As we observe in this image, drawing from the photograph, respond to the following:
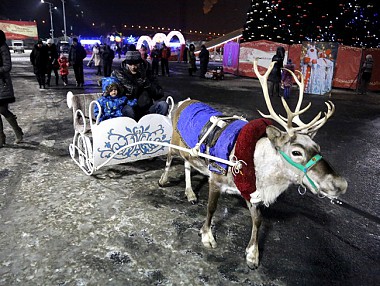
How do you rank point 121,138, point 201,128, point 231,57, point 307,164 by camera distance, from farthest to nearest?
point 231,57, point 121,138, point 201,128, point 307,164

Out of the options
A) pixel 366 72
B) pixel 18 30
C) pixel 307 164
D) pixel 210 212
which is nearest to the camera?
pixel 307 164

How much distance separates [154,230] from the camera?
3475 mm

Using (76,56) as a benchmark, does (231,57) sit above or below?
above

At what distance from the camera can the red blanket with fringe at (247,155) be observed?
2795mm

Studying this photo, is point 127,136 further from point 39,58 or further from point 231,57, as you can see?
point 231,57

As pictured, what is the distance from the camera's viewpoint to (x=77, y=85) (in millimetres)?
13578

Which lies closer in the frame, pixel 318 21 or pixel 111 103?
pixel 111 103

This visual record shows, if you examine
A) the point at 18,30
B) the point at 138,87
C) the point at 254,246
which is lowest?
the point at 254,246

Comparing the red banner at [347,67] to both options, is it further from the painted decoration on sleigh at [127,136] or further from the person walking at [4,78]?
the person walking at [4,78]

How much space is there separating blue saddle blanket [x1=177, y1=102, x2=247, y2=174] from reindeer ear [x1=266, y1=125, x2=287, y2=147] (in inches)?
17.9

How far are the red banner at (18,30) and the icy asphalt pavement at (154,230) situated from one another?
47.9 metres

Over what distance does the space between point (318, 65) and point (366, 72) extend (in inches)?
85.1

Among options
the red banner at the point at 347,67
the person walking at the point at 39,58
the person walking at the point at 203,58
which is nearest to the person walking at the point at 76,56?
the person walking at the point at 39,58

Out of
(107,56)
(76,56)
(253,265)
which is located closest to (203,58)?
(107,56)
